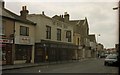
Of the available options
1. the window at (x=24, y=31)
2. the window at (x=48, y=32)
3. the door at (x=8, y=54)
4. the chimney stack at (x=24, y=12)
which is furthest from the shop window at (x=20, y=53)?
the window at (x=48, y=32)

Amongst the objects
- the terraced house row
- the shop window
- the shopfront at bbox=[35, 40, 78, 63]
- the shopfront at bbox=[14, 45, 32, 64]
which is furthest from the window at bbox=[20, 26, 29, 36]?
the shopfront at bbox=[35, 40, 78, 63]

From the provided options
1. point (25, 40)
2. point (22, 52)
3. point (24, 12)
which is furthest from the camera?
point (24, 12)

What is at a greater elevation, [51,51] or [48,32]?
[48,32]

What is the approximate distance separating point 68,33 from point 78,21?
71.5 feet

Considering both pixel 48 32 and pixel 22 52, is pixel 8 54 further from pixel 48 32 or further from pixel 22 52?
pixel 48 32

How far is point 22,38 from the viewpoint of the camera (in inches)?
1412

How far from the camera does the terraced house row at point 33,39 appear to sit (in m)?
32.6

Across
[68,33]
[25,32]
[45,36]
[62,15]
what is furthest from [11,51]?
[62,15]

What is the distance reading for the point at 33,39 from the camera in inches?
1556

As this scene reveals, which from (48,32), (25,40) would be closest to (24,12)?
(48,32)

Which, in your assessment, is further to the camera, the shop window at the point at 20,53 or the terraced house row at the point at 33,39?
the shop window at the point at 20,53

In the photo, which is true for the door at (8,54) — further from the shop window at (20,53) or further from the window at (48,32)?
the window at (48,32)

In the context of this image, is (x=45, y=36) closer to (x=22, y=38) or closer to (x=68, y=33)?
(x=22, y=38)

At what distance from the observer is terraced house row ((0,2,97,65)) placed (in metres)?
32.6
